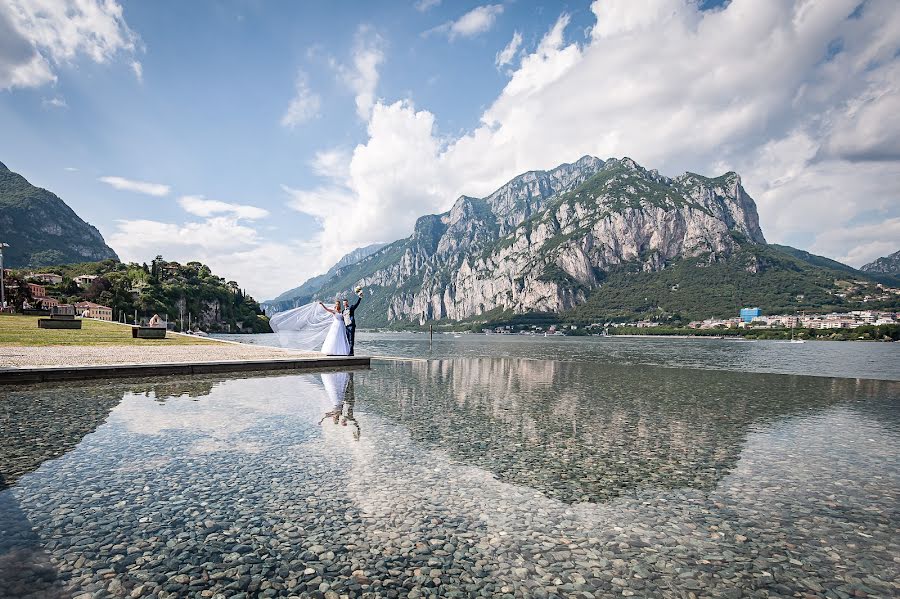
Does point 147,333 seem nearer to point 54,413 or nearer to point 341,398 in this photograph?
point 54,413

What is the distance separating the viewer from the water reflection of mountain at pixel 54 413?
9141 millimetres

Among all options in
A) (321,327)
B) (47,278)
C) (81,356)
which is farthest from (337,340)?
(47,278)

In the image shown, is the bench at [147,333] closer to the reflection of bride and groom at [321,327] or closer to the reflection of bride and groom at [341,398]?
the reflection of bride and groom at [321,327]

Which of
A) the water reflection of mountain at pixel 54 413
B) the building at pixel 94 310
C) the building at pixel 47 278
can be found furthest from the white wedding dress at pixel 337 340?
the building at pixel 47 278

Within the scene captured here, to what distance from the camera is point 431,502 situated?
7.50 m

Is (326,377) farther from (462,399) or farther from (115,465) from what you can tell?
(115,465)

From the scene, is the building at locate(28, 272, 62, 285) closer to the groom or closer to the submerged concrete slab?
the groom

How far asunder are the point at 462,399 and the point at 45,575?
1530 cm

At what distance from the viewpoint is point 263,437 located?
1131 cm

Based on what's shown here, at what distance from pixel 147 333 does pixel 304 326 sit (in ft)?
49.8

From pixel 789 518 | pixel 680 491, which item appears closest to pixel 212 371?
pixel 680 491

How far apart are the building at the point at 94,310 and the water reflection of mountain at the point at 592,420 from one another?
101 m

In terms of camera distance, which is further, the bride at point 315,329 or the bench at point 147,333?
the bench at point 147,333

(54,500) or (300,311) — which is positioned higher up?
(300,311)
